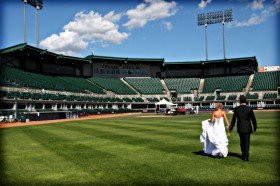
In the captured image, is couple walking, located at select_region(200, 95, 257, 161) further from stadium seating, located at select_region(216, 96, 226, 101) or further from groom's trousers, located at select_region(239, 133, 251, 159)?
stadium seating, located at select_region(216, 96, 226, 101)

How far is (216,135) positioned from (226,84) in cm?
8015

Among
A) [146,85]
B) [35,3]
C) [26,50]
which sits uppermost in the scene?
[35,3]

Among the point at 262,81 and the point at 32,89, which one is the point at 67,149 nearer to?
the point at 32,89

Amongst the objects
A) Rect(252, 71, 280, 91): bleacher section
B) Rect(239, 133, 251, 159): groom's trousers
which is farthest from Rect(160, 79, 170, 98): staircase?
Rect(239, 133, 251, 159): groom's trousers

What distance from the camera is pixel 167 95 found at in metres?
Answer: 94.1

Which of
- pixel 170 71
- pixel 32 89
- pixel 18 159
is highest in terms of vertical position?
pixel 170 71

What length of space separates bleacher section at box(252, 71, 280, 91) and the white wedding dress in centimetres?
7492

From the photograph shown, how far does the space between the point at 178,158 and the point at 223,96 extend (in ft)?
252

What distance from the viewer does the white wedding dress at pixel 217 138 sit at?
11.6 m

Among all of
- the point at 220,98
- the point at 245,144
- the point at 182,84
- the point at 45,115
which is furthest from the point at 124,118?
the point at 182,84

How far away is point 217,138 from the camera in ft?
38.2

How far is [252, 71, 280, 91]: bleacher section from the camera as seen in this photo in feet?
268

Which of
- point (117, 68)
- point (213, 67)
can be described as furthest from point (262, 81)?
point (117, 68)

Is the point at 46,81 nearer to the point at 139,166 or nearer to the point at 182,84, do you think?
the point at 182,84
